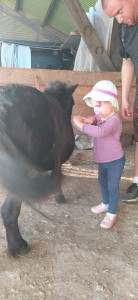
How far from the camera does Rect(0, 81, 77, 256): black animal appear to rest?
1189mm

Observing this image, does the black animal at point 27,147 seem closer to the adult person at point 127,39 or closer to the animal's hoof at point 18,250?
the animal's hoof at point 18,250

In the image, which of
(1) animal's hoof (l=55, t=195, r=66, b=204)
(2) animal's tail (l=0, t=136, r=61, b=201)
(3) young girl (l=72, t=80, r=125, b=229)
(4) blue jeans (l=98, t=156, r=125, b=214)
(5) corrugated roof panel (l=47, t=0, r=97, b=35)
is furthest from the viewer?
(5) corrugated roof panel (l=47, t=0, r=97, b=35)

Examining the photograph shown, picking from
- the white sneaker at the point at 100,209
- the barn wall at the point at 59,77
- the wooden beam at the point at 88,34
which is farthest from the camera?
the barn wall at the point at 59,77

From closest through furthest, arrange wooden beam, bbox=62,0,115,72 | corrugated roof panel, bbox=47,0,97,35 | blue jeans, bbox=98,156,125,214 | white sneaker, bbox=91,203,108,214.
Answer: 1. blue jeans, bbox=98,156,125,214
2. white sneaker, bbox=91,203,108,214
3. wooden beam, bbox=62,0,115,72
4. corrugated roof panel, bbox=47,0,97,35

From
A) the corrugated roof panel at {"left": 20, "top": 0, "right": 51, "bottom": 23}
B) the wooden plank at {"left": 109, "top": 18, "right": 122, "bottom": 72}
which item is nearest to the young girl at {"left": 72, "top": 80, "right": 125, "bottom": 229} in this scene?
the wooden plank at {"left": 109, "top": 18, "right": 122, "bottom": 72}

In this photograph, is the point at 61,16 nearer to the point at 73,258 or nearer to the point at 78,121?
the point at 78,121

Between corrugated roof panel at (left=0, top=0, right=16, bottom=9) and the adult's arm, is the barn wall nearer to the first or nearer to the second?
the adult's arm

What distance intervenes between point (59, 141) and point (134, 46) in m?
1.20

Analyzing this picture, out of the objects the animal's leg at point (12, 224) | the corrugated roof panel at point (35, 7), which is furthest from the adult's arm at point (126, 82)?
the corrugated roof panel at point (35, 7)

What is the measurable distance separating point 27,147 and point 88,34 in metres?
2.65

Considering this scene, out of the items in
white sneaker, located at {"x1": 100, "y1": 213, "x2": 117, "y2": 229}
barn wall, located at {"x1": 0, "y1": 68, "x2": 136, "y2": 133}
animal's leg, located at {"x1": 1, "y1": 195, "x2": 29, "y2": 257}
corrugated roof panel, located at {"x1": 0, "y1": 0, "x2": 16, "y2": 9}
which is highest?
corrugated roof panel, located at {"x1": 0, "y1": 0, "x2": 16, "y2": 9}

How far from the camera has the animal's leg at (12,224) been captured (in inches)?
61.8

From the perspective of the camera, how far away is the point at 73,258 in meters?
1.59

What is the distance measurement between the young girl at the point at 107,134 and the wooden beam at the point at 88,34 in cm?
183
